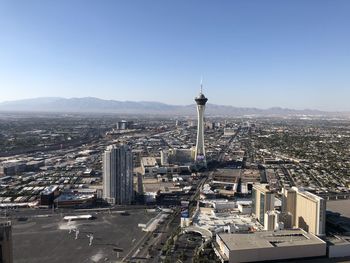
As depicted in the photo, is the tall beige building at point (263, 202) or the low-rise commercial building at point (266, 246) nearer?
the low-rise commercial building at point (266, 246)

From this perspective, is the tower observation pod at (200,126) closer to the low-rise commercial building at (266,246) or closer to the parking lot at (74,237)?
the parking lot at (74,237)

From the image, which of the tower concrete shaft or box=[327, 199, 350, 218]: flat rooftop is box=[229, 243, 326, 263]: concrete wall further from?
the tower concrete shaft

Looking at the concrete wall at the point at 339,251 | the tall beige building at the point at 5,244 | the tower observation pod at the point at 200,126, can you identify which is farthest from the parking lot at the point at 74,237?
the tower observation pod at the point at 200,126

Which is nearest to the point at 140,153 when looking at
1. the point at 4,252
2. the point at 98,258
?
the point at 98,258

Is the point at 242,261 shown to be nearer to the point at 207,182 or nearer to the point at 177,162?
the point at 207,182

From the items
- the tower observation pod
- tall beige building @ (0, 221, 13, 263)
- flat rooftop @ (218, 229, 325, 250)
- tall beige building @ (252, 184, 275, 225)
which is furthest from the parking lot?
the tower observation pod

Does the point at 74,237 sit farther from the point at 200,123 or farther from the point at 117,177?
the point at 200,123
